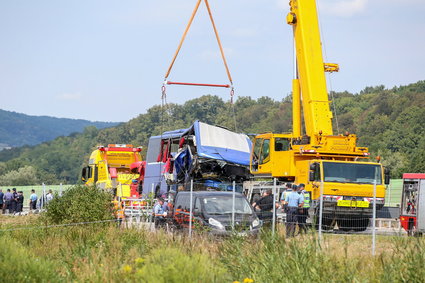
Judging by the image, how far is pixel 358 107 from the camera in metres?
110

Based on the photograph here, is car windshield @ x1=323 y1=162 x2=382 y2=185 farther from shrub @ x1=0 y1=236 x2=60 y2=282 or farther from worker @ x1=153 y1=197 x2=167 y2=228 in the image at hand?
shrub @ x1=0 y1=236 x2=60 y2=282

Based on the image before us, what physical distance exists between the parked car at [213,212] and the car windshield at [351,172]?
437 centimetres

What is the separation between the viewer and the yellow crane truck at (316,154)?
23.6 m

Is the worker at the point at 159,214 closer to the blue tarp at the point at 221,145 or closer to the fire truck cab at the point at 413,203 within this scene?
the blue tarp at the point at 221,145

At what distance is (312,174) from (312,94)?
140 inches

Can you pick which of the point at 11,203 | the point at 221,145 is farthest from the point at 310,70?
the point at 11,203

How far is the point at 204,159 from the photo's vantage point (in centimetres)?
2756

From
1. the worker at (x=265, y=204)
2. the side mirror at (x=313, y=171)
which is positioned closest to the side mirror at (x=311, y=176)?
the side mirror at (x=313, y=171)

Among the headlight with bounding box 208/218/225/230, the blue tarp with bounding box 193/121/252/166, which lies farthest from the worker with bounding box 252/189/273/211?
the blue tarp with bounding box 193/121/252/166

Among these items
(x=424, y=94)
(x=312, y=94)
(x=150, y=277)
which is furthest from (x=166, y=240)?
(x=424, y=94)

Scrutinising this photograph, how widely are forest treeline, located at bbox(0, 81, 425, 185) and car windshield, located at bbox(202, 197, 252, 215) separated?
40891 mm

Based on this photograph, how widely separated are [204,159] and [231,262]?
15.2 m

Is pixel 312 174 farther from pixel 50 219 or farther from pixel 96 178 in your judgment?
pixel 96 178

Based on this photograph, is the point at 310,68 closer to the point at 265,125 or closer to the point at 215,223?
the point at 215,223
